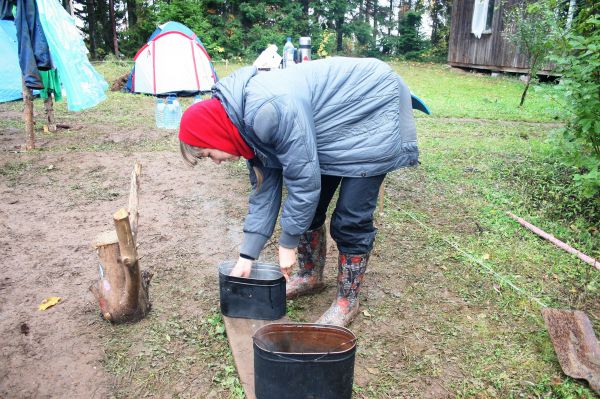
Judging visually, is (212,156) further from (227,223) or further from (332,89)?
(227,223)

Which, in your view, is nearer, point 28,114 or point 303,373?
point 303,373

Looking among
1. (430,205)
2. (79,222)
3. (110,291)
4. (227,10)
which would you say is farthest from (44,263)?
(227,10)

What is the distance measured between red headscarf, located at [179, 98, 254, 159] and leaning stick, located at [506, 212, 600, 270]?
2.66m

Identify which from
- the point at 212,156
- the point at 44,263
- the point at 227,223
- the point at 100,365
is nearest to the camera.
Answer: the point at 212,156

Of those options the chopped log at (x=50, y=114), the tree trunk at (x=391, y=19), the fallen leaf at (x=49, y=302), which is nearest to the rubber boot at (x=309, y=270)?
the fallen leaf at (x=49, y=302)

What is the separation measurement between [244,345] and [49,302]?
1.25 metres

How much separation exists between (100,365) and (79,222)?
6.37 ft

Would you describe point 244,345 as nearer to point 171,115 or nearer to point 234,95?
point 234,95

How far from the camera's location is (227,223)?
3842 mm

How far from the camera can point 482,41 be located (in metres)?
14.9

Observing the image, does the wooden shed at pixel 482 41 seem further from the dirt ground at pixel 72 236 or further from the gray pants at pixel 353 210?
the gray pants at pixel 353 210

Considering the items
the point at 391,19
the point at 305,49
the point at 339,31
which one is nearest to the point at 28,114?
the point at 305,49

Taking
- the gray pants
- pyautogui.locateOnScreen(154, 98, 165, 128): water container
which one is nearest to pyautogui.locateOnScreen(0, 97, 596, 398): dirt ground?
the gray pants

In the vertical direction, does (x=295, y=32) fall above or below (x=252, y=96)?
above
